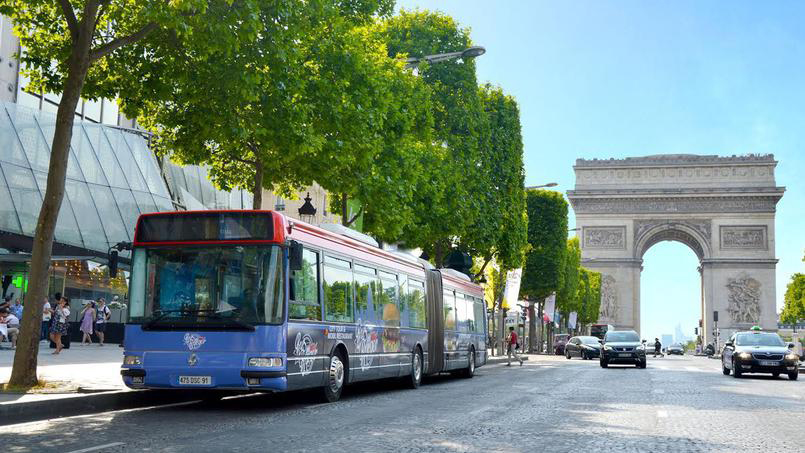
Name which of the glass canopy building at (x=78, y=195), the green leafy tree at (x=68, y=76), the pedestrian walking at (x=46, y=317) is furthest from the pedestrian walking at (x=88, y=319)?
the green leafy tree at (x=68, y=76)

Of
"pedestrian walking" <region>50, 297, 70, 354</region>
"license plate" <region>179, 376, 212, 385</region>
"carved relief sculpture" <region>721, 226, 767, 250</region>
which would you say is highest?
"carved relief sculpture" <region>721, 226, 767, 250</region>

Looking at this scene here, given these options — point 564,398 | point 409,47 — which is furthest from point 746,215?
point 564,398

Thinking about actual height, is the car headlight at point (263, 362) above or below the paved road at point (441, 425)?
above

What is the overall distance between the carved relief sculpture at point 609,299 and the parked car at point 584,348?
26421 millimetres

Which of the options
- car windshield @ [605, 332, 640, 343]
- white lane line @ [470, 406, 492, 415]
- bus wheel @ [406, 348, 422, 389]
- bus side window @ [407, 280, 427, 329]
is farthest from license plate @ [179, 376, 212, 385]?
car windshield @ [605, 332, 640, 343]

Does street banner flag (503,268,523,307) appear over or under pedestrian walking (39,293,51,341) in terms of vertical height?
over

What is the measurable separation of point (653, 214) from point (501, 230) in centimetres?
4954

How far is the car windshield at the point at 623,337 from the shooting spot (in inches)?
1535

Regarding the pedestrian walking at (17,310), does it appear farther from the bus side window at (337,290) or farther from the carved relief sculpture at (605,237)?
the carved relief sculpture at (605,237)

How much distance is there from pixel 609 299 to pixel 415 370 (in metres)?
68.7

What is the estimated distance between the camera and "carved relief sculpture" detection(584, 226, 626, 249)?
86569mm

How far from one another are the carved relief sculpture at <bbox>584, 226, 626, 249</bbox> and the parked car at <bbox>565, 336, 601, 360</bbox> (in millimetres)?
28345

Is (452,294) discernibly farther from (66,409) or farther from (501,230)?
(501,230)

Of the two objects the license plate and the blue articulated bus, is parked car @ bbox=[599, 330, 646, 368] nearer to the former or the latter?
the blue articulated bus
